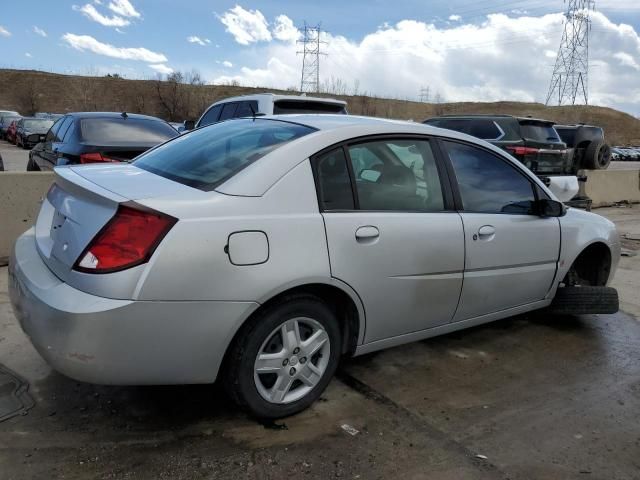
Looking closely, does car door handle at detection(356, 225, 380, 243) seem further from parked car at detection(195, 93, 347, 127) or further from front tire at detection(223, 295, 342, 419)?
parked car at detection(195, 93, 347, 127)

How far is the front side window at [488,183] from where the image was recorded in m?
3.65

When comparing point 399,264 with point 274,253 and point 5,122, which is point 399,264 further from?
point 5,122

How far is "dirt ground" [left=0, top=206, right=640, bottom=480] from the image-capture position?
2.59 metres

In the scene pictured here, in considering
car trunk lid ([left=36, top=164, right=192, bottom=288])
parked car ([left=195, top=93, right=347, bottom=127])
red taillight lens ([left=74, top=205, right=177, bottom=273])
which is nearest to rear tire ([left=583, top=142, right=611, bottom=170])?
parked car ([left=195, top=93, right=347, bottom=127])

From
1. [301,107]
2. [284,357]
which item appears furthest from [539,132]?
[284,357]

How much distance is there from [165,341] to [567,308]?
3.30 meters

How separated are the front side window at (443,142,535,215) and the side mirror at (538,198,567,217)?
0.06 meters

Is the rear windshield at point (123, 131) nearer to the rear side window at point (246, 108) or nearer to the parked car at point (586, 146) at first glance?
the rear side window at point (246, 108)

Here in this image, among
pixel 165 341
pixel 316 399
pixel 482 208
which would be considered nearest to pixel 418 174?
pixel 482 208

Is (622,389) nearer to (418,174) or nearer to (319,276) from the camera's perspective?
(418,174)

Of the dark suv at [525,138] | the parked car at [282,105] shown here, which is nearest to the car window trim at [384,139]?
the parked car at [282,105]

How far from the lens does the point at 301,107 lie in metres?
8.57

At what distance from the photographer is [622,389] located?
3.57 meters

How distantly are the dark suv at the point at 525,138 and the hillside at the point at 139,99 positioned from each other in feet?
186
